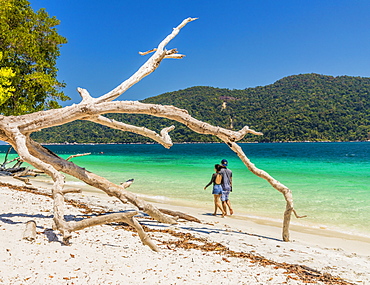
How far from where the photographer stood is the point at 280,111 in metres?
103

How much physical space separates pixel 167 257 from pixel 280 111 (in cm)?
10454

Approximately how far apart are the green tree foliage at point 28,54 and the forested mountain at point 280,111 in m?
62.6

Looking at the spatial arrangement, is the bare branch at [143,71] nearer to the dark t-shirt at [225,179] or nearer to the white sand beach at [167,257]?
the white sand beach at [167,257]

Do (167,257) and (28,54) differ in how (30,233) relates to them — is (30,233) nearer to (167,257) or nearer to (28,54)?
(167,257)

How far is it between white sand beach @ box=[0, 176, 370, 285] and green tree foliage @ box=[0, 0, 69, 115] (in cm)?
1004

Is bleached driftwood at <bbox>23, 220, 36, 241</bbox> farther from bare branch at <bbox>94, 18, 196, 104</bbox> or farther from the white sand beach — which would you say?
bare branch at <bbox>94, 18, 196, 104</bbox>

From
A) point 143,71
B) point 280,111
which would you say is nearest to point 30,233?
point 143,71

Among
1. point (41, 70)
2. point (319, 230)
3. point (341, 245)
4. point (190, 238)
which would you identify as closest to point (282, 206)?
point (319, 230)

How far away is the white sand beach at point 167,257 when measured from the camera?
3520mm

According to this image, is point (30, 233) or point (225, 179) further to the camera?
point (225, 179)

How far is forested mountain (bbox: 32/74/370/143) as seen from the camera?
95000 millimetres

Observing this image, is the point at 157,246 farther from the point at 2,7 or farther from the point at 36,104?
the point at 36,104

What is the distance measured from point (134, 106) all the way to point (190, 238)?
2.60m

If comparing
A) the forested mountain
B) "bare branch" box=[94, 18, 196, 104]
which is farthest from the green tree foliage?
the forested mountain
